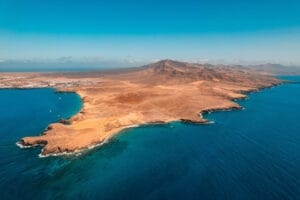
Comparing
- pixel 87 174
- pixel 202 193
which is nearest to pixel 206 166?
pixel 202 193

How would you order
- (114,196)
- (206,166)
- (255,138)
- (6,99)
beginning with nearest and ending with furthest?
(114,196) → (206,166) → (255,138) → (6,99)

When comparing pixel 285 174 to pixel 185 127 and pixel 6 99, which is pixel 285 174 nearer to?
pixel 185 127

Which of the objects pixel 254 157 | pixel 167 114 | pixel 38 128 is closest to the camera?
pixel 254 157

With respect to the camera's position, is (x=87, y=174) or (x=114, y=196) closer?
(x=114, y=196)

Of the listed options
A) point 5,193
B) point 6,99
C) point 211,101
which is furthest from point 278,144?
point 6,99

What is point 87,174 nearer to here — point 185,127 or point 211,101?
point 185,127

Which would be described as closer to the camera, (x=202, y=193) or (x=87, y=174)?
(x=202, y=193)
